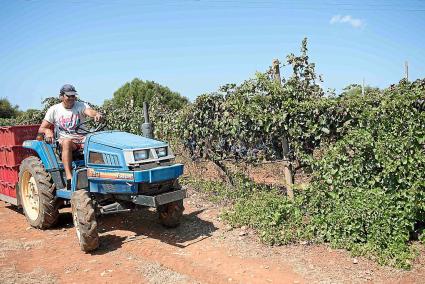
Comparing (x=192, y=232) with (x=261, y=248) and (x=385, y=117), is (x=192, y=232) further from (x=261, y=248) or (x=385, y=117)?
(x=385, y=117)

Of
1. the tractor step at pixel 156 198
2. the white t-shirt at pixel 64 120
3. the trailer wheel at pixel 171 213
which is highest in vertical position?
the white t-shirt at pixel 64 120

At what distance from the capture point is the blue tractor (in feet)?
16.6

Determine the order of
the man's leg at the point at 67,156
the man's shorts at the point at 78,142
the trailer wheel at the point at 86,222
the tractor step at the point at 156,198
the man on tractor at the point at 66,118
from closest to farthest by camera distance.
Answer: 1. the tractor step at the point at 156,198
2. the trailer wheel at the point at 86,222
3. the man's leg at the point at 67,156
4. the man's shorts at the point at 78,142
5. the man on tractor at the point at 66,118

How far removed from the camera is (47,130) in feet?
20.0

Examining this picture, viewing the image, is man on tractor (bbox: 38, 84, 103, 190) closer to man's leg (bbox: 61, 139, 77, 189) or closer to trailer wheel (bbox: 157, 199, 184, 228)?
man's leg (bbox: 61, 139, 77, 189)

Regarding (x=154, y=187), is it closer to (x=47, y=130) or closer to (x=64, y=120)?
(x=64, y=120)

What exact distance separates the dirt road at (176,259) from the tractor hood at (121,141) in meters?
1.45

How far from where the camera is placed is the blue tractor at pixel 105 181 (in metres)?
5.05

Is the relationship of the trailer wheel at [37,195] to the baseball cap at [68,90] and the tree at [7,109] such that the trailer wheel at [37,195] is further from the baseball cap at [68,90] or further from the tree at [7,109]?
the tree at [7,109]

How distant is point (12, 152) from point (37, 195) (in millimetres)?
1155

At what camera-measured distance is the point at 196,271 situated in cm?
463

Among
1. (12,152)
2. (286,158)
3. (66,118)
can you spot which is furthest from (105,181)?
(286,158)

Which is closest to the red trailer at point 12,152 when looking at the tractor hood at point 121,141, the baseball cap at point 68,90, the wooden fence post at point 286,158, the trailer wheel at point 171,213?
the baseball cap at point 68,90

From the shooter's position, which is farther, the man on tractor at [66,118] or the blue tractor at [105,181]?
the man on tractor at [66,118]
